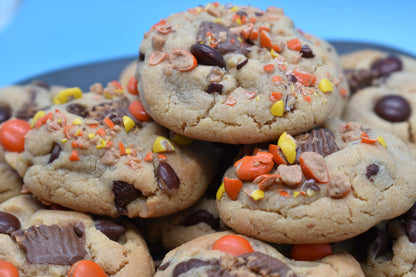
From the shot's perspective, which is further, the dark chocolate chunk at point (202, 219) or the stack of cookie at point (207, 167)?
the dark chocolate chunk at point (202, 219)

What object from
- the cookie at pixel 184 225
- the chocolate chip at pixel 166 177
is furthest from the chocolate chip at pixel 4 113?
the chocolate chip at pixel 166 177

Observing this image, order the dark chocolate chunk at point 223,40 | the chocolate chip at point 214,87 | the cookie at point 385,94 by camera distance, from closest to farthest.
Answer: the chocolate chip at point 214,87 → the dark chocolate chunk at point 223,40 → the cookie at point 385,94

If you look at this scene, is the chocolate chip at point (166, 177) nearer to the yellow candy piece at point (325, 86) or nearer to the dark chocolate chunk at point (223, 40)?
the dark chocolate chunk at point (223, 40)

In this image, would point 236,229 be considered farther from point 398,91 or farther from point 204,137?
point 398,91

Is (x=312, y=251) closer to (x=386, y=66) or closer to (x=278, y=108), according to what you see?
(x=278, y=108)

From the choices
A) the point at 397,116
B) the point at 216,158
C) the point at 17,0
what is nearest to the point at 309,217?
the point at 216,158

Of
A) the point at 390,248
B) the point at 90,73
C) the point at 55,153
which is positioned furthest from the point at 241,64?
the point at 90,73

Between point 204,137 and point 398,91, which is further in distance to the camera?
point 398,91

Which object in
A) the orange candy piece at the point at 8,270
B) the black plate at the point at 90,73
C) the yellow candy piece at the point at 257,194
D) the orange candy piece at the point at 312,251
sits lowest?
the black plate at the point at 90,73
